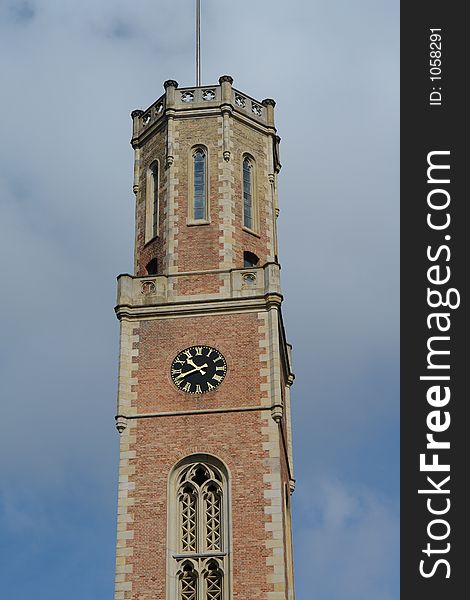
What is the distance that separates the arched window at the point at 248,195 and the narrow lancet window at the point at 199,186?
62.6 inches

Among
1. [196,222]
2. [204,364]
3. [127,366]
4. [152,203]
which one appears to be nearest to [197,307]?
[204,364]

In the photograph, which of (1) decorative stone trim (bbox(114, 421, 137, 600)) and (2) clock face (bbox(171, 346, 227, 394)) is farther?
(2) clock face (bbox(171, 346, 227, 394))

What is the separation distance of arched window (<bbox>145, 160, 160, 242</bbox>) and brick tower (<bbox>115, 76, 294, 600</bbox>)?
84mm

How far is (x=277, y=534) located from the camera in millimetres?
38188

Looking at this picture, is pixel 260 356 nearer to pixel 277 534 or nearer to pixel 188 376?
pixel 188 376

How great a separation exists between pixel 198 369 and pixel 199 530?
18.2 feet

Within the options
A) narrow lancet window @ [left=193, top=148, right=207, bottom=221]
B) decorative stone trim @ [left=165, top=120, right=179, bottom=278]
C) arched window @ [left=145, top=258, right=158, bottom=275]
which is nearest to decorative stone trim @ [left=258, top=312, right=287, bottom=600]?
decorative stone trim @ [left=165, top=120, right=179, bottom=278]

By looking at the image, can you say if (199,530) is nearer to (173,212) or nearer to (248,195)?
(173,212)

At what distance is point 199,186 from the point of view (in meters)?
46.4

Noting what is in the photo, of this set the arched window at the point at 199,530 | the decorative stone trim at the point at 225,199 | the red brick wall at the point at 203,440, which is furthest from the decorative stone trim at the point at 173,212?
the arched window at the point at 199,530

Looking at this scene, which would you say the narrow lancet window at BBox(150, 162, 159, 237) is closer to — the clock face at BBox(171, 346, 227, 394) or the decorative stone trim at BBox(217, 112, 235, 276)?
the decorative stone trim at BBox(217, 112, 235, 276)

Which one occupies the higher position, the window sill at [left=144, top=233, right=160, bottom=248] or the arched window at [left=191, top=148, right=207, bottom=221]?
the arched window at [left=191, top=148, right=207, bottom=221]

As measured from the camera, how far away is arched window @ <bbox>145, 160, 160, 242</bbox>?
46.6 m

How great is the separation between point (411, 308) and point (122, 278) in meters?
16.8
